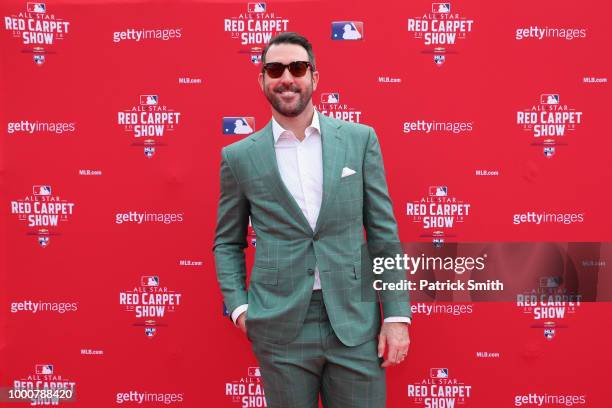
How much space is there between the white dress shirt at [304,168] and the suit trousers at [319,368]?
146 millimetres

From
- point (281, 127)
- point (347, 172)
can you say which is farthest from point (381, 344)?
point (281, 127)

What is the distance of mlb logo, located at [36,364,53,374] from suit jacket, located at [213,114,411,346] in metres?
1.55

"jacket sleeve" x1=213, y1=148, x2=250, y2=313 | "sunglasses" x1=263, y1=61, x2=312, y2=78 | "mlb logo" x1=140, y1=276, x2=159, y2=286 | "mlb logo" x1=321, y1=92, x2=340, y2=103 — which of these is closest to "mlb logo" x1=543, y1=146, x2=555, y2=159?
"mlb logo" x1=321, y1=92, x2=340, y2=103

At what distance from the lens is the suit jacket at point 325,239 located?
181 centimetres

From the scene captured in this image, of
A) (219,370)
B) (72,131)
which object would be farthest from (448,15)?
(219,370)

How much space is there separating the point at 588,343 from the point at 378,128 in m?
1.63

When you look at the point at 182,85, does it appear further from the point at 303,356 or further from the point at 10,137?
the point at 303,356

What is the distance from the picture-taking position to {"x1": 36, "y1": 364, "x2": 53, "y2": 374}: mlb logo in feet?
9.30

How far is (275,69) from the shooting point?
185cm

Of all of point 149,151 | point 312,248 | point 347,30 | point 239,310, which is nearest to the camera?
point 312,248

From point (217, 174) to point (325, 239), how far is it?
1.07 meters

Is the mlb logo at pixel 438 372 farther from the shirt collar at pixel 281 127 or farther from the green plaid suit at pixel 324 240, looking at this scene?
the shirt collar at pixel 281 127

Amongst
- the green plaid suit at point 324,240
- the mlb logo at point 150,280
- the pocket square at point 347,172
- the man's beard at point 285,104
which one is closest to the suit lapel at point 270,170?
the green plaid suit at point 324,240

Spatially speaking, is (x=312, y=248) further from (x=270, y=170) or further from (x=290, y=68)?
(x=290, y=68)
